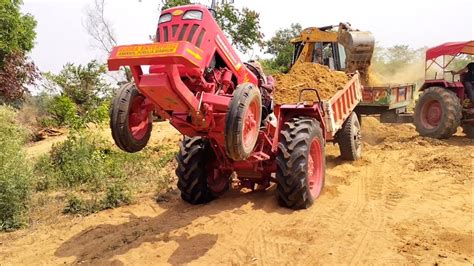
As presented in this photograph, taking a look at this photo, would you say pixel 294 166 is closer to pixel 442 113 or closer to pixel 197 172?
pixel 197 172

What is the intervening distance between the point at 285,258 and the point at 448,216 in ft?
8.24

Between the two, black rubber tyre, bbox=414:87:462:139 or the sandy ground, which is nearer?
the sandy ground

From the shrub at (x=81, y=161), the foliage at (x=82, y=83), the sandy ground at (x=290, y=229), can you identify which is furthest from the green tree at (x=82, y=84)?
the sandy ground at (x=290, y=229)

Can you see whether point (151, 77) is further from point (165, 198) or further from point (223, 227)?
point (165, 198)

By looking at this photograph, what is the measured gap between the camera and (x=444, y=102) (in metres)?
11.1

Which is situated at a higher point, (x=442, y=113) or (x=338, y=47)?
(x=338, y=47)

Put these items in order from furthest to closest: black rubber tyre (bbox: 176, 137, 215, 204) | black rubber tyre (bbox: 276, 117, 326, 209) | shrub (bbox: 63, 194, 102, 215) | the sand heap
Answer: the sand heap < shrub (bbox: 63, 194, 102, 215) < black rubber tyre (bbox: 176, 137, 215, 204) < black rubber tyre (bbox: 276, 117, 326, 209)

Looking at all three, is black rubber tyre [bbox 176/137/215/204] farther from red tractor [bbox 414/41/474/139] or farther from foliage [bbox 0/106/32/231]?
red tractor [bbox 414/41/474/139]

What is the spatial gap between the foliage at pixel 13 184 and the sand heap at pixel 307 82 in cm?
441

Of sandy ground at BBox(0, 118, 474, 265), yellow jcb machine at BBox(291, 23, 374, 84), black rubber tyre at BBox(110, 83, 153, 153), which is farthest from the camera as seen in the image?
yellow jcb machine at BBox(291, 23, 374, 84)

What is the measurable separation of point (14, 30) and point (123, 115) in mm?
14319

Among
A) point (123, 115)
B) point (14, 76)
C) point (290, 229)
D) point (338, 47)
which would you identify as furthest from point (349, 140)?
point (14, 76)

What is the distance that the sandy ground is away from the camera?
17.2 feet

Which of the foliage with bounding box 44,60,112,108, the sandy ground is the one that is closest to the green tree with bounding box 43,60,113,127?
the foliage with bounding box 44,60,112,108
